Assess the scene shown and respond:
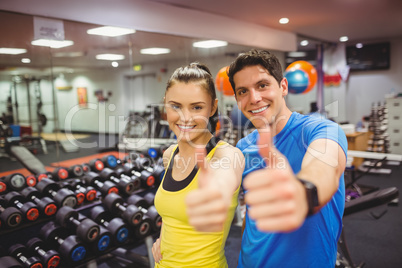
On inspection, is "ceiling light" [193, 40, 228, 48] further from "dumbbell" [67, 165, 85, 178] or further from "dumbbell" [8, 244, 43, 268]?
"dumbbell" [8, 244, 43, 268]

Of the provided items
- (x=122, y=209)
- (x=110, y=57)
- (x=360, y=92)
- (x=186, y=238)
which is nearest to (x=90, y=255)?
(x=122, y=209)

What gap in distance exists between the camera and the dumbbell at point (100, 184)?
9.12 feet

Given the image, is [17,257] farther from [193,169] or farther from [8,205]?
[193,169]

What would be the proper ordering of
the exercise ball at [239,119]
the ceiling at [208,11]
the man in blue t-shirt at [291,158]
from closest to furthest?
the man in blue t-shirt at [291,158], the ceiling at [208,11], the exercise ball at [239,119]

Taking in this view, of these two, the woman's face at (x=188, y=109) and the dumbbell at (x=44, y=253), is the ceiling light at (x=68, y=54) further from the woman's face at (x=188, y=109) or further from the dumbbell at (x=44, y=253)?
the woman's face at (x=188, y=109)

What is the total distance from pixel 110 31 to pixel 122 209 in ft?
8.34

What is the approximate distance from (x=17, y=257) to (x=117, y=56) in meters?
3.22

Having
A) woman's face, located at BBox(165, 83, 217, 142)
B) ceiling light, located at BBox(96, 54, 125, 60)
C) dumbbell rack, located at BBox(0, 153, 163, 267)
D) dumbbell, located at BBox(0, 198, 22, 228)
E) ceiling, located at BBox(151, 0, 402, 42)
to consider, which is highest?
ceiling, located at BBox(151, 0, 402, 42)

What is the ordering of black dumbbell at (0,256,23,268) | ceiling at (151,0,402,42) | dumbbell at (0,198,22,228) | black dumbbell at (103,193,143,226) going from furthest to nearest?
ceiling at (151,0,402,42) → black dumbbell at (103,193,143,226) → dumbbell at (0,198,22,228) → black dumbbell at (0,256,23,268)

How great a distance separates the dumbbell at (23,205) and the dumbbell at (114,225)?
469mm

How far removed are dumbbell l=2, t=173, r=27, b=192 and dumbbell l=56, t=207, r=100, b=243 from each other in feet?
1.89

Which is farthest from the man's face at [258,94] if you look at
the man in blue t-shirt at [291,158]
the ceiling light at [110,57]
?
the ceiling light at [110,57]

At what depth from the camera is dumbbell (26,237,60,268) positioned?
6.98ft

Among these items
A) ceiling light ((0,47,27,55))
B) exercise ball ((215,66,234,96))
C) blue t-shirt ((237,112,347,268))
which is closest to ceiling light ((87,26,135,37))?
ceiling light ((0,47,27,55))
